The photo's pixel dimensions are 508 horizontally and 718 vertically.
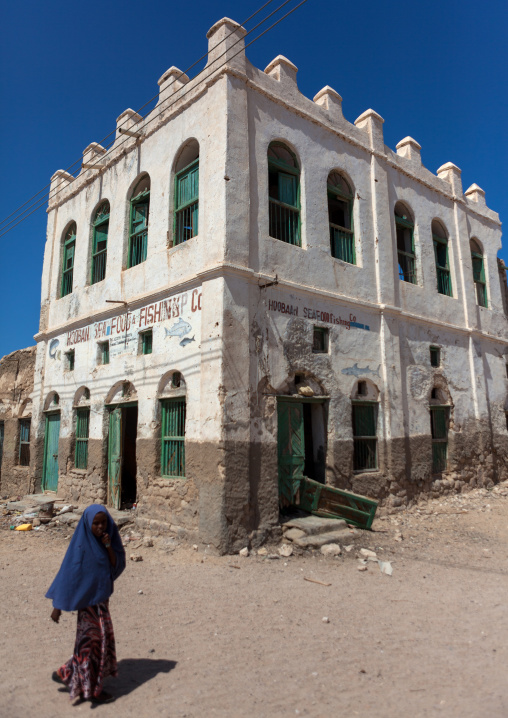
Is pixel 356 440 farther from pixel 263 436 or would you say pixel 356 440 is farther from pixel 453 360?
pixel 453 360

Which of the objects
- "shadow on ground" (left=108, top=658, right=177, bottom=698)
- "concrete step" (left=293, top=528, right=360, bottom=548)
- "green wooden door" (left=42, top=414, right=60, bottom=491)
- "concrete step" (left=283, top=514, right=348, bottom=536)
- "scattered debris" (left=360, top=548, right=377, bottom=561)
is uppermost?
"green wooden door" (left=42, top=414, right=60, bottom=491)

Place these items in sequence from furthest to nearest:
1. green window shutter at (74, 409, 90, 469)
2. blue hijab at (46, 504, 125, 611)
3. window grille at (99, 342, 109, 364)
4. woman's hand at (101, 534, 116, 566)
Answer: green window shutter at (74, 409, 90, 469) < window grille at (99, 342, 109, 364) < woman's hand at (101, 534, 116, 566) < blue hijab at (46, 504, 125, 611)

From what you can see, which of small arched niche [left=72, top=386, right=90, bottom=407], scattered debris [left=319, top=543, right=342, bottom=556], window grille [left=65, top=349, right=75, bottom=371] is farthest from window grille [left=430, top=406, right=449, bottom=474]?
window grille [left=65, top=349, right=75, bottom=371]

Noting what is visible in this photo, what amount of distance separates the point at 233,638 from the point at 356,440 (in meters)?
5.70

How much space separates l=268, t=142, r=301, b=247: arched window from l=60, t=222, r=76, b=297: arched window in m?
6.02

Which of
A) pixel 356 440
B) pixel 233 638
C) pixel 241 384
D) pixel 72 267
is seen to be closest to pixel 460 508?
pixel 356 440

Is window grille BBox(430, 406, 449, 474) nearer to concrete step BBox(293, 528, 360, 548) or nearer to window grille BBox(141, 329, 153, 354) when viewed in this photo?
concrete step BBox(293, 528, 360, 548)

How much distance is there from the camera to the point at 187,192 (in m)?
9.22

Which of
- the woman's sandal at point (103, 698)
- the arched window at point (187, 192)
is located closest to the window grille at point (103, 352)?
the arched window at point (187, 192)

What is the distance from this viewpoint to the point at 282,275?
869 cm

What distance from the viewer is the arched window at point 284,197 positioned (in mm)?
9078

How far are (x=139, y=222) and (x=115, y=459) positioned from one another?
5043 mm

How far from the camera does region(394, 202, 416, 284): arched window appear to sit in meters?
12.0

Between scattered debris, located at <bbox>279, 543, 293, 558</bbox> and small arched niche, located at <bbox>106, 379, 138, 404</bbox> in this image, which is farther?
small arched niche, located at <bbox>106, 379, 138, 404</bbox>
